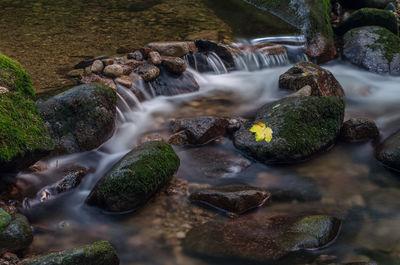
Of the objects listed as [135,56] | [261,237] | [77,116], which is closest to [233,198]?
[261,237]

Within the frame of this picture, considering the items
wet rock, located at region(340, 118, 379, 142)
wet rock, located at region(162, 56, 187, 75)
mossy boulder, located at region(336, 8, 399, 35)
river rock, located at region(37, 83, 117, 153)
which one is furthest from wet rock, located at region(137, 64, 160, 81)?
mossy boulder, located at region(336, 8, 399, 35)

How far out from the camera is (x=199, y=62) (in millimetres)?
7777

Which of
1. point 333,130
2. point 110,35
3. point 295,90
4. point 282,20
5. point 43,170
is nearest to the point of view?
point 43,170

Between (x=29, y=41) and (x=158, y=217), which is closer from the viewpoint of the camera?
(x=158, y=217)

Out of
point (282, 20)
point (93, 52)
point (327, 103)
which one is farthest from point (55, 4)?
point (327, 103)

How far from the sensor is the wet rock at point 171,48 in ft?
23.9

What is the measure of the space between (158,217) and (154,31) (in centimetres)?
579

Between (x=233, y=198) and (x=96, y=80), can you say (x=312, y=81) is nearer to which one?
(x=233, y=198)

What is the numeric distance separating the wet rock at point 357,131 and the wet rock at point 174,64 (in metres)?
2.89

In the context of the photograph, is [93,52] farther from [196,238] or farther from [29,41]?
[196,238]

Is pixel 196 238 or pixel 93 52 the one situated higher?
pixel 93 52

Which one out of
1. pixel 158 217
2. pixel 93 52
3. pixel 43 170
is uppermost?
pixel 93 52

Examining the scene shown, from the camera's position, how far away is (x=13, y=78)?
4172mm

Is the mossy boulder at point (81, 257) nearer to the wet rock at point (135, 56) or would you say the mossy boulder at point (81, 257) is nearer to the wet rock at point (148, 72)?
the wet rock at point (148, 72)
